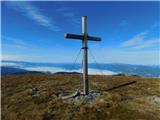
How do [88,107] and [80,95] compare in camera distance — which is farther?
[80,95]

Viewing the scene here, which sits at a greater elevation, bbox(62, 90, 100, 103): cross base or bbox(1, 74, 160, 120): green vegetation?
bbox(62, 90, 100, 103): cross base

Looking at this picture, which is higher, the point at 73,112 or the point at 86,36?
the point at 86,36

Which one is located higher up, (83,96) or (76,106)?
(83,96)

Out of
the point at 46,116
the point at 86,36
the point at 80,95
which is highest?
the point at 86,36

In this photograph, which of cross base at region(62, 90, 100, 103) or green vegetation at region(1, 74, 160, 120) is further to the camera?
cross base at region(62, 90, 100, 103)

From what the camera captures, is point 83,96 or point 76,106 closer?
point 76,106

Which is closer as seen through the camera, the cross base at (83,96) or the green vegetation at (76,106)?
the green vegetation at (76,106)

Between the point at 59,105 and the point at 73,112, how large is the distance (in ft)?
4.83

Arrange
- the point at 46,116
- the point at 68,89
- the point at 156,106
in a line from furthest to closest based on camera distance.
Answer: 1. the point at 68,89
2. the point at 156,106
3. the point at 46,116

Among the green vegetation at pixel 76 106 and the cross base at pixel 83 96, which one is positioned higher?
the cross base at pixel 83 96

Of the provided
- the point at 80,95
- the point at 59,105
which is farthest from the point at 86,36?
the point at 59,105

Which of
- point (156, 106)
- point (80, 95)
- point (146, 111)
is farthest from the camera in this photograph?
point (80, 95)

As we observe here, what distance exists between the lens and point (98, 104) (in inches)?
594

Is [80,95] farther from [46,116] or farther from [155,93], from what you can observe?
[155,93]
